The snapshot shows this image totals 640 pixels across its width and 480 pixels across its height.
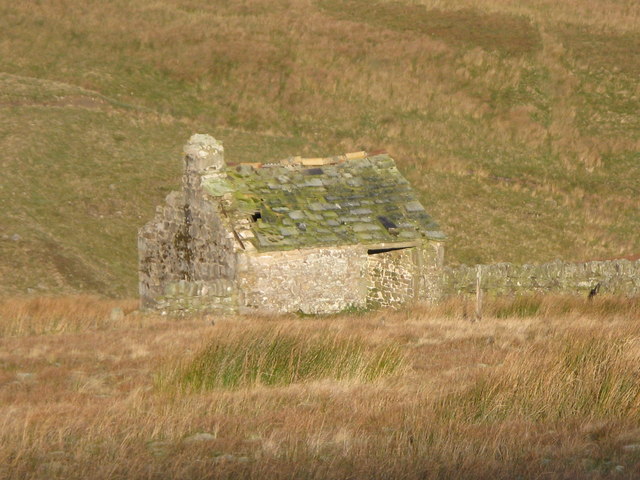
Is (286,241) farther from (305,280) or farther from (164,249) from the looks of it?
(164,249)

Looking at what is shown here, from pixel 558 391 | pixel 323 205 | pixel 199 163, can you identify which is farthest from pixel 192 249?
pixel 558 391

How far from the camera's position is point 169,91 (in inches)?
1941

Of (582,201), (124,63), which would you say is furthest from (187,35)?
(582,201)

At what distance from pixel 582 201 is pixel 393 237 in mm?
21510

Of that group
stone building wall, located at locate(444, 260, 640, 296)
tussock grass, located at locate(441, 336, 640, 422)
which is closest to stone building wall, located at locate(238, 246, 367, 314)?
stone building wall, located at locate(444, 260, 640, 296)

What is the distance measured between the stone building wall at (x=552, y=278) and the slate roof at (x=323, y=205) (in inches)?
47.1

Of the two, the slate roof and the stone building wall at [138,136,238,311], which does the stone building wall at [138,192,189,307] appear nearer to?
the stone building wall at [138,136,238,311]

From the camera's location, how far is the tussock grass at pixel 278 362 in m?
11.1

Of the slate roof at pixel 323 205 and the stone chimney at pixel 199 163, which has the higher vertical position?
the stone chimney at pixel 199 163

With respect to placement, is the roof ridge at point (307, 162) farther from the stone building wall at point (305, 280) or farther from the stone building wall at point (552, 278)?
the stone building wall at point (552, 278)

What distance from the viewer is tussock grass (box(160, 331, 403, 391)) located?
36.4ft

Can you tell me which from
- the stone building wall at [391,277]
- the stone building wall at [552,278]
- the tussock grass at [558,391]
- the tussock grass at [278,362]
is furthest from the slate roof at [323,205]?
the tussock grass at [558,391]

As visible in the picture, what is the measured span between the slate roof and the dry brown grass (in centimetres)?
659

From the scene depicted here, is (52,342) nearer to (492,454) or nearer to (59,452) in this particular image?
(59,452)
